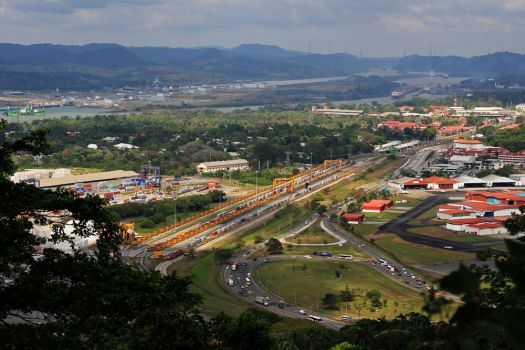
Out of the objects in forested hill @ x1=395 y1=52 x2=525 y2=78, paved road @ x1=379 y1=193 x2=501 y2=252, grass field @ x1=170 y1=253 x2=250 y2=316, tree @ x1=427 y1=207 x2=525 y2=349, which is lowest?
grass field @ x1=170 y1=253 x2=250 y2=316

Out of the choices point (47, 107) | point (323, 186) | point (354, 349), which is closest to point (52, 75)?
point (47, 107)

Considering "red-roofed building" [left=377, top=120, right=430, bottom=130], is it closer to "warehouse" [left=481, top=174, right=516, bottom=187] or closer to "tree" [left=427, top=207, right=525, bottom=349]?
"warehouse" [left=481, top=174, right=516, bottom=187]

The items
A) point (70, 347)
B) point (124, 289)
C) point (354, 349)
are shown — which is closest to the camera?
point (70, 347)

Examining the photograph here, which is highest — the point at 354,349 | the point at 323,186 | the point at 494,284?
the point at 494,284

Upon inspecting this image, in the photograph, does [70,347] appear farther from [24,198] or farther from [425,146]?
[425,146]

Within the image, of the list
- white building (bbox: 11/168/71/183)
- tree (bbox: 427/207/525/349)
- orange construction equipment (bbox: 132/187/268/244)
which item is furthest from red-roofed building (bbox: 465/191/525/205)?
tree (bbox: 427/207/525/349)

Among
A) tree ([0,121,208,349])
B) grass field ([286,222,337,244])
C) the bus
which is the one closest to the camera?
tree ([0,121,208,349])

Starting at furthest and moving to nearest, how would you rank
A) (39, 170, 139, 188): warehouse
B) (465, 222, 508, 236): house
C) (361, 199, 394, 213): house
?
(39, 170, 139, 188): warehouse → (361, 199, 394, 213): house → (465, 222, 508, 236): house
